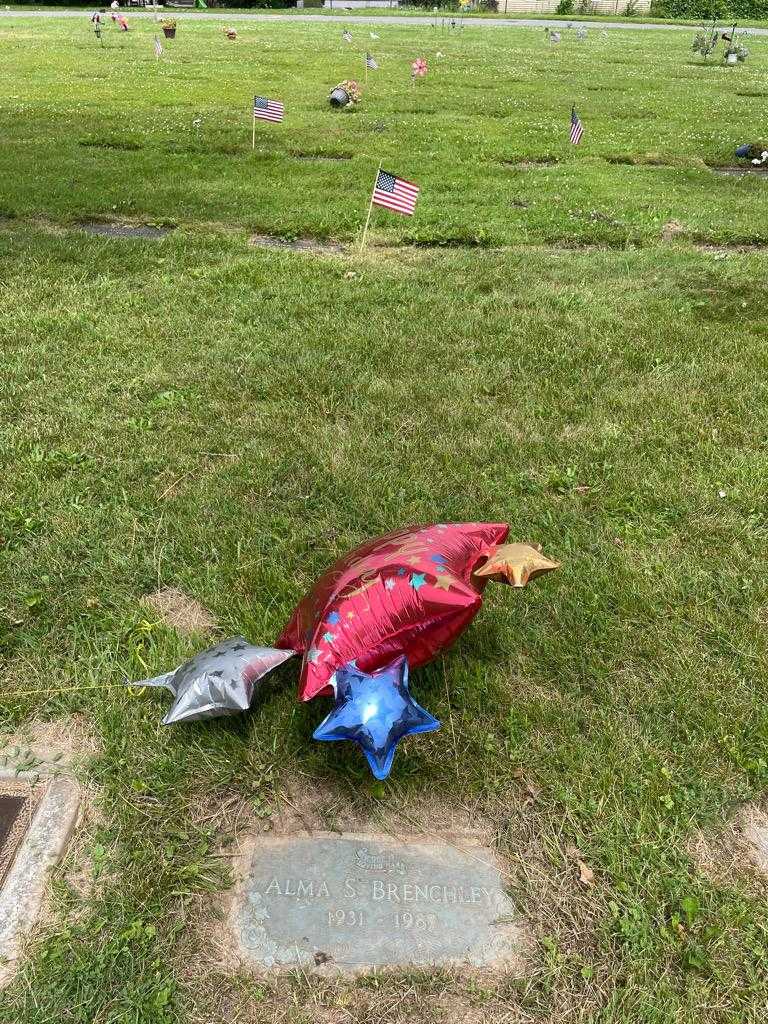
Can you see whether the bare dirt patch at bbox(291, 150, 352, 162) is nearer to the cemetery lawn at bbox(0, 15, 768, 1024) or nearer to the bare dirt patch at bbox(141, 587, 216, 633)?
the cemetery lawn at bbox(0, 15, 768, 1024)

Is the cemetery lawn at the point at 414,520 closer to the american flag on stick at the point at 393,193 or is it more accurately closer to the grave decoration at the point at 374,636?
the grave decoration at the point at 374,636

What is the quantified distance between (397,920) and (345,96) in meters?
15.5

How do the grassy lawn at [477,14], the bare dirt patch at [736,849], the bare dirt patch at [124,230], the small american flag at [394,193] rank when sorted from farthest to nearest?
the grassy lawn at [477,14] < the bare dirt patch at [124,230] < the small american flag at [394,193] < the bare dirt patch at [736,849]

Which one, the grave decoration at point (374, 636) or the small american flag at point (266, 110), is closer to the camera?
the grave decoration at point (374, 636)

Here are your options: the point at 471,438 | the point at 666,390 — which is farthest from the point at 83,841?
the point at 666,390

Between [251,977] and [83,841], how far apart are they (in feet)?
2.28

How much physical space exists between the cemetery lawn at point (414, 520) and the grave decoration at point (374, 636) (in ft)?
0.76

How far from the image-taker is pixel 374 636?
2.28 metres

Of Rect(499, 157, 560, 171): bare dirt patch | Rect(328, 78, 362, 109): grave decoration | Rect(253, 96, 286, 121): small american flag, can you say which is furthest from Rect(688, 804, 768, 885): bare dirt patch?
Rect(328, 78, 362, 109): grave decoration

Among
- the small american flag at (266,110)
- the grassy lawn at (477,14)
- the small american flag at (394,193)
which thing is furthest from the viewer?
the grassy lawn at (477,14)

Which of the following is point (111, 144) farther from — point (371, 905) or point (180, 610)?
point (371, 905)

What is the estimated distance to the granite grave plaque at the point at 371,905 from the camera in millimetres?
1910

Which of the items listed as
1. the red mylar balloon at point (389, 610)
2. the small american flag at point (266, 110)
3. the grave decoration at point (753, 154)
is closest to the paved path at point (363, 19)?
the grave decoration at point (753, 154)

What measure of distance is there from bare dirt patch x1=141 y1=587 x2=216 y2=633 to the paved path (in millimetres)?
38385
